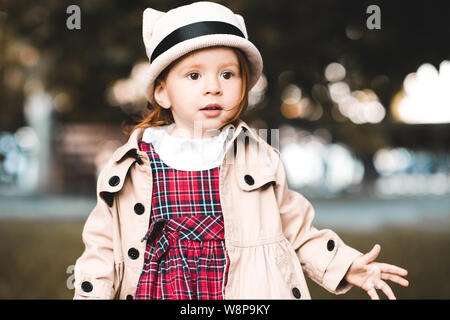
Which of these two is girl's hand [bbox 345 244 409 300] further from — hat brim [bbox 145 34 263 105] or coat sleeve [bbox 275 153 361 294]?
hat brim [bbox 145 34 263 105]

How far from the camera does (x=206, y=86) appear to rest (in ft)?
5.69

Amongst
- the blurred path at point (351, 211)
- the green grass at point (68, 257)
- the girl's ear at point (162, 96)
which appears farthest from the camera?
the blurred path at point (351, 211)

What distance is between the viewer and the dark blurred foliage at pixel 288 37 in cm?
375

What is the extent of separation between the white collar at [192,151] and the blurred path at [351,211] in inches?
164

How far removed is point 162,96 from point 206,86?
26 cm

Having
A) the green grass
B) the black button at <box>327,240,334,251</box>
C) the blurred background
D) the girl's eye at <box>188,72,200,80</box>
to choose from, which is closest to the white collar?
the girl's eye at <box>188,72,200,80</box>

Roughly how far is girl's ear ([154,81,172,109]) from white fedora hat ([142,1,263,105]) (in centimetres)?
7

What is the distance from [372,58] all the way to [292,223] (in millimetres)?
3106

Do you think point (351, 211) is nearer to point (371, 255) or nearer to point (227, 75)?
point (371, 255)

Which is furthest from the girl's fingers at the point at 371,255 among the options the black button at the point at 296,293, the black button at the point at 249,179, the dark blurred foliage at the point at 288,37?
the dark blurred foliage at the point at 288,37

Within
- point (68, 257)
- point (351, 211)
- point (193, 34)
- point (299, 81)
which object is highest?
point (299, 81)

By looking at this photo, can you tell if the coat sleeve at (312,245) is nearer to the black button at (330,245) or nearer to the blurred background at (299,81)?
the black button at (330,245)

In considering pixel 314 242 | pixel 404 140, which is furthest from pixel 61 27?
pixel 404 140

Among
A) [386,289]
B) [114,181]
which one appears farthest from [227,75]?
[386,289]
